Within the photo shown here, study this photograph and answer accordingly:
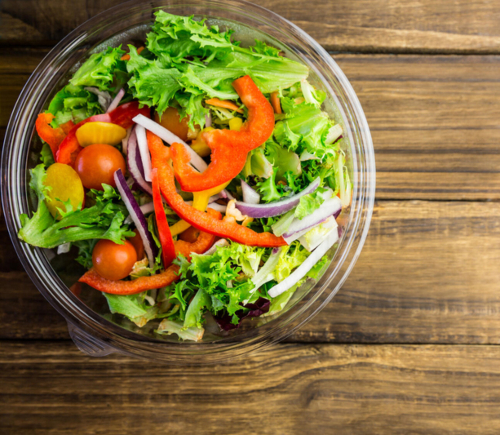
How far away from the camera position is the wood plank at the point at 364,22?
1.48 m

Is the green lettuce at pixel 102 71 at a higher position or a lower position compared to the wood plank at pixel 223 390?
higher

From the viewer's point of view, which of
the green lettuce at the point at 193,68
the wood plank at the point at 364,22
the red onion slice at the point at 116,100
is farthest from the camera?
the wood plank at the point at 364,22

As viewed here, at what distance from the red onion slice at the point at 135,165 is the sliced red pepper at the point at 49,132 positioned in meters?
0.24

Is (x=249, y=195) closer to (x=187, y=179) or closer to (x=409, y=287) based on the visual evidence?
(x=187, y=179)

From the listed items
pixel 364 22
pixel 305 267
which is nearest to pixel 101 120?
pixel 305 267

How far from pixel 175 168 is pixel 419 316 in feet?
3.83

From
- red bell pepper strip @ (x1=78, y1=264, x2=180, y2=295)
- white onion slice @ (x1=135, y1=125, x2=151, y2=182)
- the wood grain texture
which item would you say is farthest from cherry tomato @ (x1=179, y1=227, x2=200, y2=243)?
the wood grain texture

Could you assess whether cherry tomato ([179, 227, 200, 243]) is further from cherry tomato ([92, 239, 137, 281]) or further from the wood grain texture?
the wood grain texture

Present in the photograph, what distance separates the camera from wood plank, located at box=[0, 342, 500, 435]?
5.07 ft

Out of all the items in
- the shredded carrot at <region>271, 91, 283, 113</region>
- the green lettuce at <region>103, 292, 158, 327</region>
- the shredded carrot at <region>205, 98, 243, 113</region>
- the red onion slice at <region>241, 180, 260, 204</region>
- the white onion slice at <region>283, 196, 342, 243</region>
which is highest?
the shredded carrot at <region>271, 91, 283, 113</region>

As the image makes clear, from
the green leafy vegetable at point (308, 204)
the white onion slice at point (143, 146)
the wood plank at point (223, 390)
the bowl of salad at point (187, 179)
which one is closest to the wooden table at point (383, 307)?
the wood plank at point (223, 390)

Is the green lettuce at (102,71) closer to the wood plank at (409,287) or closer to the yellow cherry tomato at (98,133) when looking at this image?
the yellow cherry tomato at (98,133)

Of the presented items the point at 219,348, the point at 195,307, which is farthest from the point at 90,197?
the point at 219,348

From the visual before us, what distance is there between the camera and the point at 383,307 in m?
1.56
